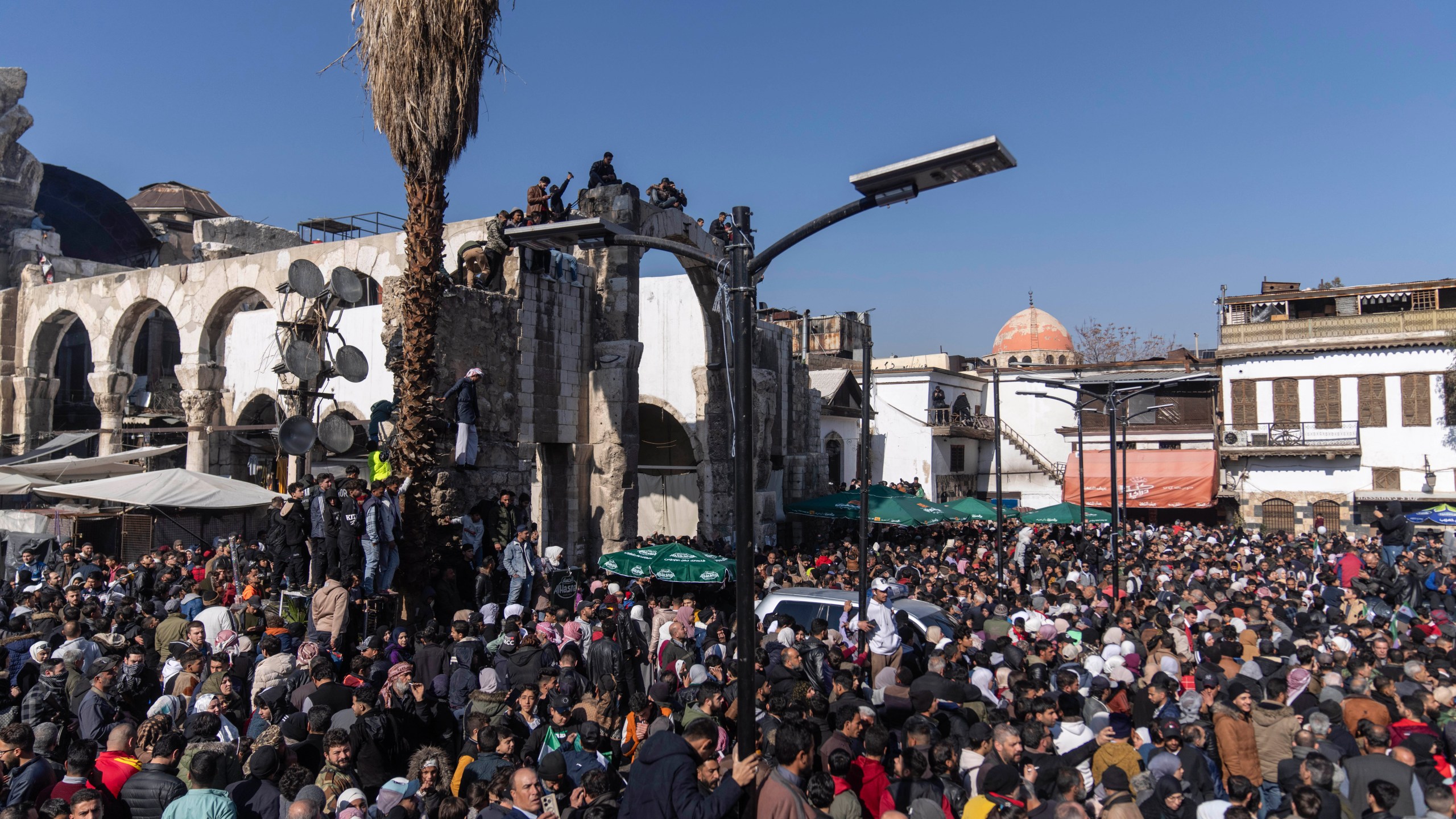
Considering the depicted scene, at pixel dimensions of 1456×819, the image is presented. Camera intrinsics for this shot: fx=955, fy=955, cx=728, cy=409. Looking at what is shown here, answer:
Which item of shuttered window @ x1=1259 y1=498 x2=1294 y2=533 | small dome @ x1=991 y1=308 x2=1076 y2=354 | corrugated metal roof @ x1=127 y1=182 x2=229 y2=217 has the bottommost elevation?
shuttered window @ x1=1259 y1=498 x2=1294 y2=533

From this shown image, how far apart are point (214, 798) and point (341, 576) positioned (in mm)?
5572

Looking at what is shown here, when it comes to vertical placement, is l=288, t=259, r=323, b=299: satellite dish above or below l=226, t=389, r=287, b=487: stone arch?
above

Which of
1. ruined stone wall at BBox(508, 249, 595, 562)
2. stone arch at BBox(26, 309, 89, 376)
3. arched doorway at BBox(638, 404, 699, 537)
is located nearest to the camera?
ruined stone wall at BBox(508, 249, 595, 562)

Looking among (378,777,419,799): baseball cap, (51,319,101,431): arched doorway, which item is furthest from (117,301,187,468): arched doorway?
(378,777,419,799): baseball cap

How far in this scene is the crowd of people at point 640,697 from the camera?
518 centimetres

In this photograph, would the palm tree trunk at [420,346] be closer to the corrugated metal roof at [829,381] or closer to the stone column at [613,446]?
the stone column at [613,446]

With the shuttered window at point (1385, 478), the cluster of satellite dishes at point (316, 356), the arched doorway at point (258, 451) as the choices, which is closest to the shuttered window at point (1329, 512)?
the shuttered window at point (1385, 478)

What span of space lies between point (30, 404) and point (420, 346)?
20.6m

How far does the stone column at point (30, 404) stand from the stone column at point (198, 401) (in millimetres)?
6395

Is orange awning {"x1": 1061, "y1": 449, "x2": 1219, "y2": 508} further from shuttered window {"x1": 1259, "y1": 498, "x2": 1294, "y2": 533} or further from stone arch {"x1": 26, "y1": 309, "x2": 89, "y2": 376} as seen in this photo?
stone arch {"x1": 26, "y1": 309, "x2": 89, "y2": 376}

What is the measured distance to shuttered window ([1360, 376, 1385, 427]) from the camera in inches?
1246

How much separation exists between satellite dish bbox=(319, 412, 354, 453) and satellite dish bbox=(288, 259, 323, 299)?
2362 mm

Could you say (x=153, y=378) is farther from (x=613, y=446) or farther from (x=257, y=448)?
(x=613, y=446)

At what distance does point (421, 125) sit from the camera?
11.1 m
